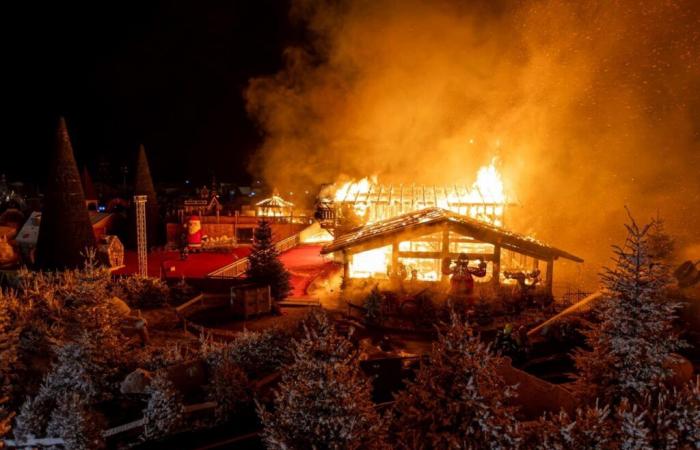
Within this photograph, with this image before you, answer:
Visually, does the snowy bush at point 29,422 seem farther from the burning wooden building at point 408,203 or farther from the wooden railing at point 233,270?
the burning wooden building at point 408,203

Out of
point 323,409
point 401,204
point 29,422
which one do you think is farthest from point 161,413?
point 401,204

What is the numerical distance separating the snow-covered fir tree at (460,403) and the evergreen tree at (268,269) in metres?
12.7

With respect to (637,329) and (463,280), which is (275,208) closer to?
(463,280)

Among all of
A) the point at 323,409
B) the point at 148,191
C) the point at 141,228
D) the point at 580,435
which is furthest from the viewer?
the point at 148,191

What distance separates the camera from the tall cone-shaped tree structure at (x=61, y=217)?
17.7m

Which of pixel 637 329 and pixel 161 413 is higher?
pixel 637 329

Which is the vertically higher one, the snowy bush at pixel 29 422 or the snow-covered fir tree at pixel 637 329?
the snow-covered fir tree at pixel 637 329

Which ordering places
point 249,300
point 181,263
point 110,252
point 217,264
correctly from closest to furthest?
point 249,300 → point 110,252 → point 217,264 → point 181,263

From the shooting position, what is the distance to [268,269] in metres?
19.1

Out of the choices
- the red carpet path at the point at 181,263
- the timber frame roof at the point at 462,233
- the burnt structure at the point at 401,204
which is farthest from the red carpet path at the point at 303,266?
the timber frame roof at the point at 462,233

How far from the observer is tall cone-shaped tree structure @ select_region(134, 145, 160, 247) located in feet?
103

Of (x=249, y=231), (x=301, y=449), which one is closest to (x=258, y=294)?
(x=301, y=449)

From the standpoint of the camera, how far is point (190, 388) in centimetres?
1130

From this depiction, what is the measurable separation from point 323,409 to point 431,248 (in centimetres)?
1489
